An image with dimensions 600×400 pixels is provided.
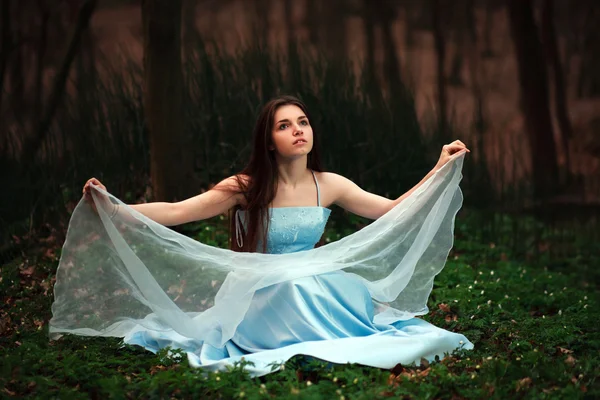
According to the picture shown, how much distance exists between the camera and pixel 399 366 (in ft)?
11.9

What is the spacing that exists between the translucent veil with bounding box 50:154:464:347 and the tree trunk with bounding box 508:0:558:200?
24.9ft

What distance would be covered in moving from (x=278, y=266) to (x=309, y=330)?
341 mm

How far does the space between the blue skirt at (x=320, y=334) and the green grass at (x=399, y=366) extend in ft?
0.23

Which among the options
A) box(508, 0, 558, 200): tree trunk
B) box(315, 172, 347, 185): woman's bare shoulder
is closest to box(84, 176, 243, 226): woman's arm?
box(315, 172, 347, 185): woman's bare shoulder

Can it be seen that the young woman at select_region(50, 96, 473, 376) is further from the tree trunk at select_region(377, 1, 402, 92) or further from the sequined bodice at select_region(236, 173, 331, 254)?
the tree trunk at select_region(377, 1, 402, 92)

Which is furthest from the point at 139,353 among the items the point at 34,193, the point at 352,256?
the point at 34,193

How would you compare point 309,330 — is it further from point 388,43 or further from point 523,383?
point 388,43

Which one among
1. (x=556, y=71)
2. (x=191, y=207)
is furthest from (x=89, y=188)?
(x=556, y=71)

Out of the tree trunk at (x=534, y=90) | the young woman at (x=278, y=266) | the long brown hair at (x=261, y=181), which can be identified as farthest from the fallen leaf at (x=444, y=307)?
the tree trunk at (x=534, y=90)

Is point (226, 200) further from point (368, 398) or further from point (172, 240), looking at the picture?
point (368, 398)

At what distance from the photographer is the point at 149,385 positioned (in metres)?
3.35

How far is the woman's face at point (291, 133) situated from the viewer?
396cm

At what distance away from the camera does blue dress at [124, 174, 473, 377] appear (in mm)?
3611

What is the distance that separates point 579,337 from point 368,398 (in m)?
1.59
